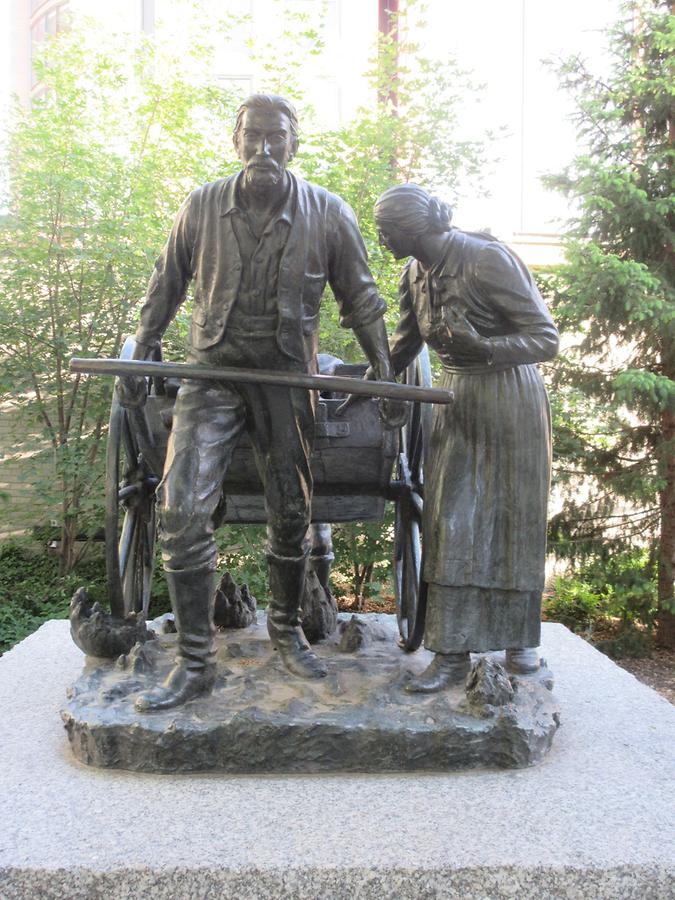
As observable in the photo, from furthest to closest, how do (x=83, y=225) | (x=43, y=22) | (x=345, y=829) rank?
(x=43, y=22), (x=83, y=225), (x=345, y=829)

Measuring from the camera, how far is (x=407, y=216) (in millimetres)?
2893

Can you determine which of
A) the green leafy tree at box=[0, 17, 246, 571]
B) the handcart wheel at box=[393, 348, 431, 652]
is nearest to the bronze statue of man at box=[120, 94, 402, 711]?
the handcart wheel at box=[393, 348, 431, 652]

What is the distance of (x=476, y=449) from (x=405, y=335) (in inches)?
22.0

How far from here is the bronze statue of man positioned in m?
2.78

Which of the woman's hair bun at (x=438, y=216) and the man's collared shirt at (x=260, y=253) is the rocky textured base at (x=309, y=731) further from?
the woman's hair bun at (x=438, y=216)

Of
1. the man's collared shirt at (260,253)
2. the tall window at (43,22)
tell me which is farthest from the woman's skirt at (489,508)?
the tall window at (43,22)

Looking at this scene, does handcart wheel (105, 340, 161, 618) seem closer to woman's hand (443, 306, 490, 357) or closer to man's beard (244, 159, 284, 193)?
man's beard (244, 159, 284, 193)

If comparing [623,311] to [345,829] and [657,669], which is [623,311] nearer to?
[657,669]

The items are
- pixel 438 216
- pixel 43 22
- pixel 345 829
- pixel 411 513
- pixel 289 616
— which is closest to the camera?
pixel 345 829

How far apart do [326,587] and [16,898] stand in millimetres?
2071

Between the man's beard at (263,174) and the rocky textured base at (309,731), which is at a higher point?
the man's beard at (263,174)

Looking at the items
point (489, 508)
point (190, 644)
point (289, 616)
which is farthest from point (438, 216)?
point (190, 644)

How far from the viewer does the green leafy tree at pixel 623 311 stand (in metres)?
5.75

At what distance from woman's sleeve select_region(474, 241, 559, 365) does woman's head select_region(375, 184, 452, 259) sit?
7.9 inches
